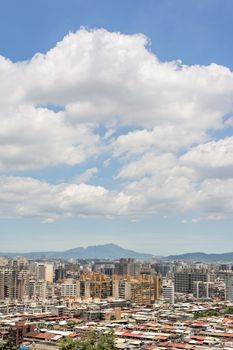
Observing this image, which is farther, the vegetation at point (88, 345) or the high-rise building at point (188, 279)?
the high-rise building at point (188, 279)

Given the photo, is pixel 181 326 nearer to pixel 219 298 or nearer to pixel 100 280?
pixel 100 280

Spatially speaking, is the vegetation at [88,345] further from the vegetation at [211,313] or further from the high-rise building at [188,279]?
the high-rise building at [188,279]

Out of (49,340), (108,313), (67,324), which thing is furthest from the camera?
(108,313)

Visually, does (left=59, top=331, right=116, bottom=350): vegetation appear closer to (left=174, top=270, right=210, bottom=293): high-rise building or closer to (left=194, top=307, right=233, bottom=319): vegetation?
(left=194, top=307, right=233, bottom=319): vegetation

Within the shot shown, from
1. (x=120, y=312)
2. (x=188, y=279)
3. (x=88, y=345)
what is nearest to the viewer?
(x=88, y=345)

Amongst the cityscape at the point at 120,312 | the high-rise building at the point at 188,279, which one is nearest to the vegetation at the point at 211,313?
the cityscape at the point at 120,312

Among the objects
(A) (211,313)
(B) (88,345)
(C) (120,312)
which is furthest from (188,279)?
(B) (88,345)

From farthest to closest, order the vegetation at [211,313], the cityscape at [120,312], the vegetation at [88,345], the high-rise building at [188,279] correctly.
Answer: the high-rise building at [188,279]
the vegetation at [211,313]
the cityscape at [120,312]
the vegetation at [88,345]

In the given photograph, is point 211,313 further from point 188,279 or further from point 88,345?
point 188,279

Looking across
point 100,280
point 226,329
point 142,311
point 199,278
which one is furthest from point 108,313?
point 199,278

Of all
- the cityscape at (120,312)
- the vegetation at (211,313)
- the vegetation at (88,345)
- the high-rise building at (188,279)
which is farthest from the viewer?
the high-rise building at (188,279)

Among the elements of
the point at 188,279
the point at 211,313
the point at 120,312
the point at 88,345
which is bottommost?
the point at 211,313
